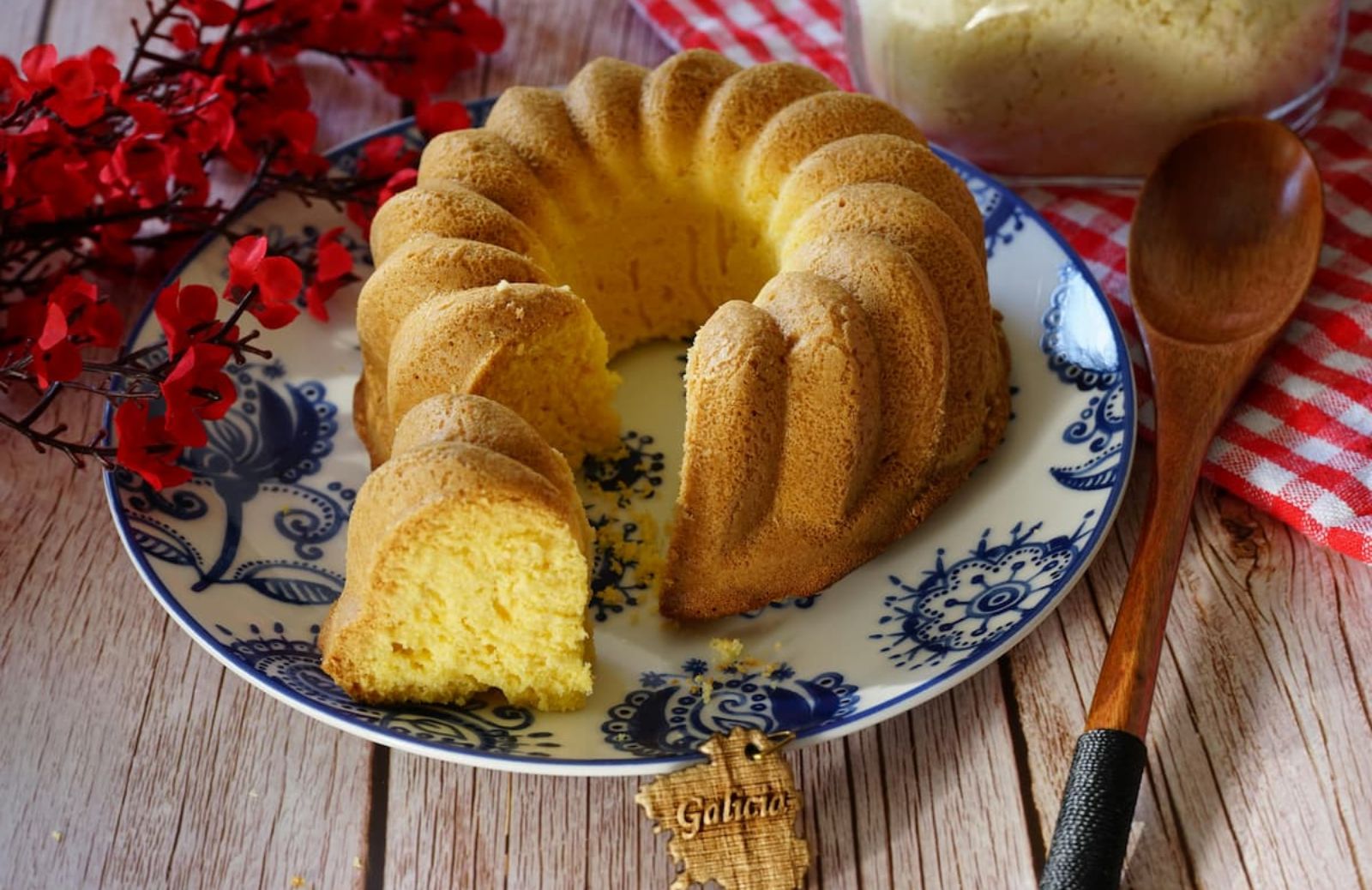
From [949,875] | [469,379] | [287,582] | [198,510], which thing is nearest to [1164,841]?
[949,875]

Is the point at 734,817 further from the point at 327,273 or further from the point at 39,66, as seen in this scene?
the point at 39,66

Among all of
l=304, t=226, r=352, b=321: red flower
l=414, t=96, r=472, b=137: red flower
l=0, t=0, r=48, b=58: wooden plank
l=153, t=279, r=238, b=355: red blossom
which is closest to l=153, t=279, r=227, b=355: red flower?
l=153, t=279, r=238, b=355: red blossom

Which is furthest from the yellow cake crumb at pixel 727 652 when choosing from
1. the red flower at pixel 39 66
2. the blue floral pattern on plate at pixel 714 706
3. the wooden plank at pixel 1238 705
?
the red flower at pixel 39 66

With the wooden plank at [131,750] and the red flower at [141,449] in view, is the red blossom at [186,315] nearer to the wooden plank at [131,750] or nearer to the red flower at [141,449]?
the red flower at [141,449]

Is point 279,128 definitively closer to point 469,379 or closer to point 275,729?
point 469,379

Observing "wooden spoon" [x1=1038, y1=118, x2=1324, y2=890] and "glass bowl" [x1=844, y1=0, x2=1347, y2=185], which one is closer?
"wooden spoon" [x1=1038, y1=118, x2=1324, y2=890]

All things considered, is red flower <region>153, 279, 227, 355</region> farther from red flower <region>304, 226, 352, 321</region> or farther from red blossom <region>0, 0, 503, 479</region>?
red flower <region>304, 226, 352, 321</region>
